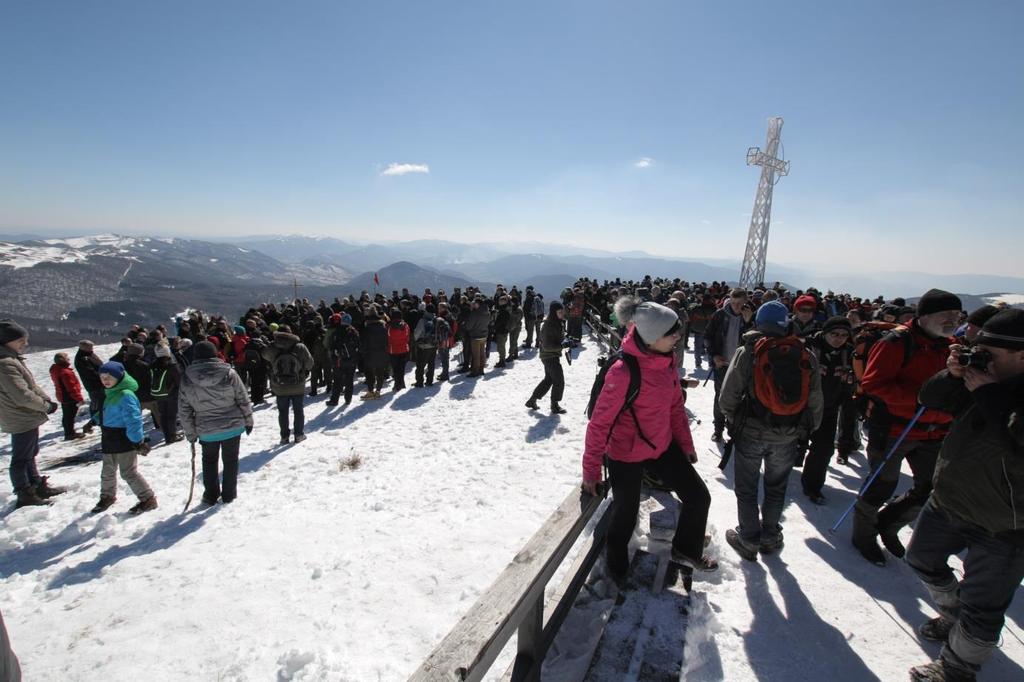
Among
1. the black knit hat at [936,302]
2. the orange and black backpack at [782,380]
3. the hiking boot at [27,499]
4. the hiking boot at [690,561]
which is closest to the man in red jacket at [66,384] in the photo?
the hiking boot at [27,499]

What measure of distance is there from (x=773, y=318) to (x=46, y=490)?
10.1 meters

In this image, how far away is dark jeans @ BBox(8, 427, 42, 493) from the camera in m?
6.13

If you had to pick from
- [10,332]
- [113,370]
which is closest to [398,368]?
[113,370]

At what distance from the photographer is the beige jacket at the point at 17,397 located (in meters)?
5.77

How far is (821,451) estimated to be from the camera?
5.09 metres

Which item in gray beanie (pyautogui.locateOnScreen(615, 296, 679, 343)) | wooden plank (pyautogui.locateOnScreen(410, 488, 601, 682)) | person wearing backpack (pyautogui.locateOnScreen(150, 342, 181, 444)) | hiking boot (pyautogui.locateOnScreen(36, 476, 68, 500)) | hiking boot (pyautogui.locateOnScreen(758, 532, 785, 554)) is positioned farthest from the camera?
person wearing backpack (pyautogui.locateOnScreen(150, 342, 181, 444))

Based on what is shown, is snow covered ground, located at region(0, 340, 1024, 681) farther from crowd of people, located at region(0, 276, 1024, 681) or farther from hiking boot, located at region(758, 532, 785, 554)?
crowd of people, located at region(0, 276, 1024, 681)

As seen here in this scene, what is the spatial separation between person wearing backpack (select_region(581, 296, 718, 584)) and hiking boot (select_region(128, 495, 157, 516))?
6.50 metres

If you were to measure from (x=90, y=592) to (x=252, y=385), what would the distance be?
313 inches

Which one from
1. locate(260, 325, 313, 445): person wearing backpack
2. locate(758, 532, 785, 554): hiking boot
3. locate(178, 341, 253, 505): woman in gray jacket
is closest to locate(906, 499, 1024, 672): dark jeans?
locate(758, 532, 785, 554): hiking boot

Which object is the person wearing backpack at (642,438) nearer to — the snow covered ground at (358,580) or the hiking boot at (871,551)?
the snow covered ground at (358,580)

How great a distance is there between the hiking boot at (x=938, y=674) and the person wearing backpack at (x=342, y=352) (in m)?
10.6

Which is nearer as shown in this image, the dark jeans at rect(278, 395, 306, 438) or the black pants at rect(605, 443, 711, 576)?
the black pants at rect(605, 443, 711, 576)

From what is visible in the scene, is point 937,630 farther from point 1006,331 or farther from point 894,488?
point 1006,331
